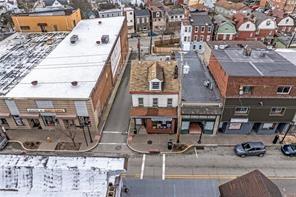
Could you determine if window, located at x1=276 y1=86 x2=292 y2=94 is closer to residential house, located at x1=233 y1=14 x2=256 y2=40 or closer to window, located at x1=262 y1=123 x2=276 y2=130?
window, located at x1=262 y1=123 x2=276 y2=130

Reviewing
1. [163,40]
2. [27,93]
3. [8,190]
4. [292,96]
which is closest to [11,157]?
[8,190]

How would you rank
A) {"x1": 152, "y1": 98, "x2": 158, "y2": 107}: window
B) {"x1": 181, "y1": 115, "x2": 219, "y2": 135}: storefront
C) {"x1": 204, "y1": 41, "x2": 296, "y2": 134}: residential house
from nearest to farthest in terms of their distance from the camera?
1. {"x1": 204, "y1": 41, "x2": 296, "y2": 134}: residential house
2. {"x1": 181, "y1": 115, "x2": 219, "y2": 135}: storefront
3. {"x1": 152, "y1": 98, "x2": 158, "y2": 107}: window

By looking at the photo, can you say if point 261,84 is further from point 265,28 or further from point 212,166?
point 265,28

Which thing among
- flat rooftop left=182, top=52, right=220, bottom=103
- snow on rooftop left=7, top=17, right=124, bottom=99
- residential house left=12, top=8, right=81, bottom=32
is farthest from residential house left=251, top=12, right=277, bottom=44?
residential house left=12, top=8, right=81, bottom=32

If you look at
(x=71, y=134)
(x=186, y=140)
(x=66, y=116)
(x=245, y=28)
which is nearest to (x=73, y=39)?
(x=66, y=116)

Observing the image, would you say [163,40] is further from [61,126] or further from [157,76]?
[61,126]
